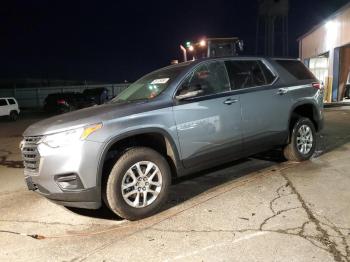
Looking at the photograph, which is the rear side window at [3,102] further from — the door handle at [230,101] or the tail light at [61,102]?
the door handle at [230,101]

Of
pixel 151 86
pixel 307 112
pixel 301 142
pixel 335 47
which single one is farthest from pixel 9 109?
pixel 301 142

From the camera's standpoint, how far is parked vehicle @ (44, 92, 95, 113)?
28.1 metres

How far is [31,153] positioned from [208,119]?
218 cm

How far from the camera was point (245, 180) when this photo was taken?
5777mm

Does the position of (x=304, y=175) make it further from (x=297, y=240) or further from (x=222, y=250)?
(x=222, y=250)

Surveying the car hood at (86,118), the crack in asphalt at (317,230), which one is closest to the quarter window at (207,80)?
the car hood at (86,118)

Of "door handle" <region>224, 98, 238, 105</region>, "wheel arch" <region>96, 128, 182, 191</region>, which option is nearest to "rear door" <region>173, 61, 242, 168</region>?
"door handle" <region>224, 98, 238, 105</region>

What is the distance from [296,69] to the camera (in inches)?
259

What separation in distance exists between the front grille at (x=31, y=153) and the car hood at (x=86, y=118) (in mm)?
69

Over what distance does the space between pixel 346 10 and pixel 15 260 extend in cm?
2116

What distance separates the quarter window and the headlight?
1.27 m

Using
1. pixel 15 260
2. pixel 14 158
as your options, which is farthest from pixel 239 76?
pixel 14 158

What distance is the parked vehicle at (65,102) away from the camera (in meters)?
28.1

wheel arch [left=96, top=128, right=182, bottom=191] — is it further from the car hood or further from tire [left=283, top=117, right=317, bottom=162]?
tire [left=283, top=117, right=317, bottom=162]
